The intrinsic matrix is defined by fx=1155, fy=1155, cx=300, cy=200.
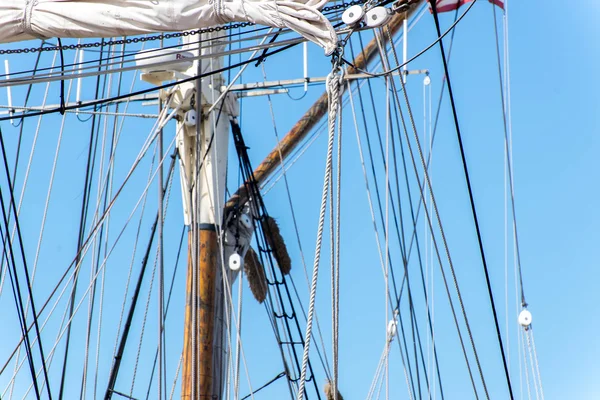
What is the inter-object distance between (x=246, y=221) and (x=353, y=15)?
18.5ft

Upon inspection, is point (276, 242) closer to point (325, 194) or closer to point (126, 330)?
point (126, 330)

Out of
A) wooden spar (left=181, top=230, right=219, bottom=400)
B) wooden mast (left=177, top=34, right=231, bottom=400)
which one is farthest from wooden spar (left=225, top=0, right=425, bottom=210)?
wooden spar (left=181, top=230, right=219, bottom=400)

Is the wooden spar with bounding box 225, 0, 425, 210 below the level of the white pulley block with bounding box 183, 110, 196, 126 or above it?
above

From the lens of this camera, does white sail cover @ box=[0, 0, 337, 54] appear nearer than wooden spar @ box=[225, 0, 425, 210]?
Yes

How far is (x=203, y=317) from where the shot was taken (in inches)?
439

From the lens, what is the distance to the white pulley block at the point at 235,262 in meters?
11.6

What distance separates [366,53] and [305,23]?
5.49m

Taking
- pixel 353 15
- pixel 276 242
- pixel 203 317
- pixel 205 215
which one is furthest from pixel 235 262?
pixel 353 15

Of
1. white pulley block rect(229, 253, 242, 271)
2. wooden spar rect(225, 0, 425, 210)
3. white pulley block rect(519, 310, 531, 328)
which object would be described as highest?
wooden spar rect(225, 0, 425, 210)

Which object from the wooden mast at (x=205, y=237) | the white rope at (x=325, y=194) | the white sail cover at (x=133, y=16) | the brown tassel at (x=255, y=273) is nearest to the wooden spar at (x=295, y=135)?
the wooden mast at (x=205, y=237)

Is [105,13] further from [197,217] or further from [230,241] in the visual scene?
[230,241]

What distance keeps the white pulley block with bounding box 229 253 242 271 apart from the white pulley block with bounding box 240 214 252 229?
71 cm

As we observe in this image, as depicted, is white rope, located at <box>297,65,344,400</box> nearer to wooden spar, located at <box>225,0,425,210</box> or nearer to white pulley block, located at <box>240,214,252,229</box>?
white pulley block, located at <box>240,214,252,229</box>

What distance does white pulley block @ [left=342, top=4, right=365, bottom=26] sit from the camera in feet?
22.7
